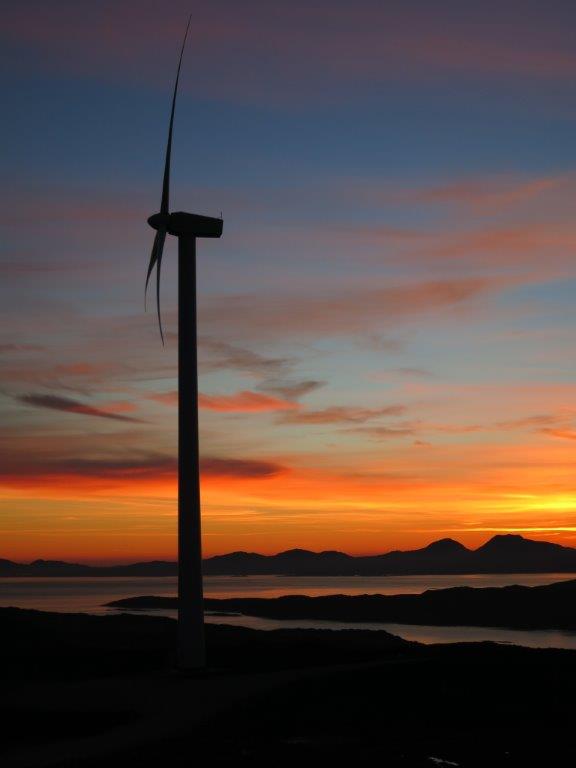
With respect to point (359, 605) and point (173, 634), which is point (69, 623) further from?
point (359, 605)

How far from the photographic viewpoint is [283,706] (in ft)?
94.6

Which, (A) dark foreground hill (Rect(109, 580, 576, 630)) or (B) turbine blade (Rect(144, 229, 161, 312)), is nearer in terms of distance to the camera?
(B) turbine blade (Rect(144, 229, 161, 312))

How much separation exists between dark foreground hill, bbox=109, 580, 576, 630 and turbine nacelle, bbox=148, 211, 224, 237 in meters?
107

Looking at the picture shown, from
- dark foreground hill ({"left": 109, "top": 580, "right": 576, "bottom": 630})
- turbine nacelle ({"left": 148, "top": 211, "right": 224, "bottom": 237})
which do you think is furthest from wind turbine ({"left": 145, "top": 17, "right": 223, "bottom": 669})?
dark foreground hill ({"left": 109, "top": 580, "right": 576, "bottom": 630})

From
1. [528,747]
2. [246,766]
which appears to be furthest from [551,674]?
[246,766]

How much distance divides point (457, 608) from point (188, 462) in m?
123

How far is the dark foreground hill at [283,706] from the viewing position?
2277 cm

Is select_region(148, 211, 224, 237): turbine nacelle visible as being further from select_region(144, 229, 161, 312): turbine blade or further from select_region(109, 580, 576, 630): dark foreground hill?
select_region(109, 580, 576, 630): dark foreground hill

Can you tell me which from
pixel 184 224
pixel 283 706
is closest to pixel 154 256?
pixel 184 224

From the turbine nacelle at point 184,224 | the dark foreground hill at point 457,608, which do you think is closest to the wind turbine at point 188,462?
the turbine nacelle at point 184,224

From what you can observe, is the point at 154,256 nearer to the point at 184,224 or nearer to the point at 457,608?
the point at 184,224

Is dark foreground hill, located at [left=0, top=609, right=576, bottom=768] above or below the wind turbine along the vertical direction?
below

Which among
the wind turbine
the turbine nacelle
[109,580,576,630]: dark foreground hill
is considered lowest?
[109,580,576,630]: dark foreground hill

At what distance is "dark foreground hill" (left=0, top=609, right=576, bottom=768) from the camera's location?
22.8 meters
